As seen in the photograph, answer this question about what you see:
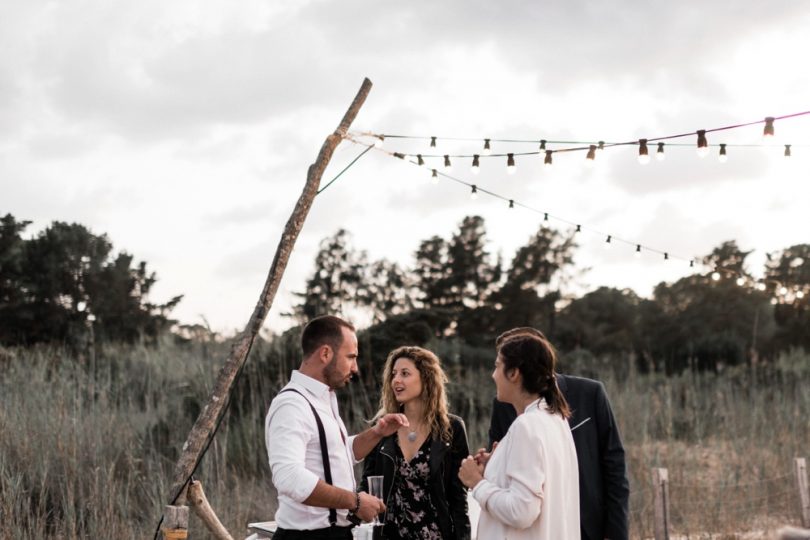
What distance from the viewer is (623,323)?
29094mm

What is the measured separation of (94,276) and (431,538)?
69.1 ft

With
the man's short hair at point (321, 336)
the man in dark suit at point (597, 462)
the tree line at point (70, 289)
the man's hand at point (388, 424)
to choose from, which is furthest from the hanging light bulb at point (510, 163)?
the tree line at point (70, 289)

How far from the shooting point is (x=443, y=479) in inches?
167

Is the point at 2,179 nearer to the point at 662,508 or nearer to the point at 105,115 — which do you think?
the point at 105,115

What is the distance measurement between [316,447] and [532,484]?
2.69 feet

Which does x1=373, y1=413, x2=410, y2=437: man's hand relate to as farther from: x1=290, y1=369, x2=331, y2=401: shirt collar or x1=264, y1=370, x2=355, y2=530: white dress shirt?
x1=290, y1=369, x2=331, y2=401: shirt collar

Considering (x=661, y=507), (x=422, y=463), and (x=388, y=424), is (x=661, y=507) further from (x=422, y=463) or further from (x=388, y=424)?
(x=388, y=424)

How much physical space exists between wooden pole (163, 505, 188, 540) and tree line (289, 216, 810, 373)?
2014cm

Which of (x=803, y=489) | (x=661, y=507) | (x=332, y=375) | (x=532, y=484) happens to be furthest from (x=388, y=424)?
(x=803, y=489)

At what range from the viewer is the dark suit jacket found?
3.71m

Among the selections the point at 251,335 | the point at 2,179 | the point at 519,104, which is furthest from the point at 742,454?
the point at 2,179

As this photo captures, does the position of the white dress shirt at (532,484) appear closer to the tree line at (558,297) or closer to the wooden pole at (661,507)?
the wooden pole at (661,507)

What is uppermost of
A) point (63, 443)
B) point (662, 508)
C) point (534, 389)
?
point (534, 389)

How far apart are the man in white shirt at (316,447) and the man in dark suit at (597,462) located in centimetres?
80
